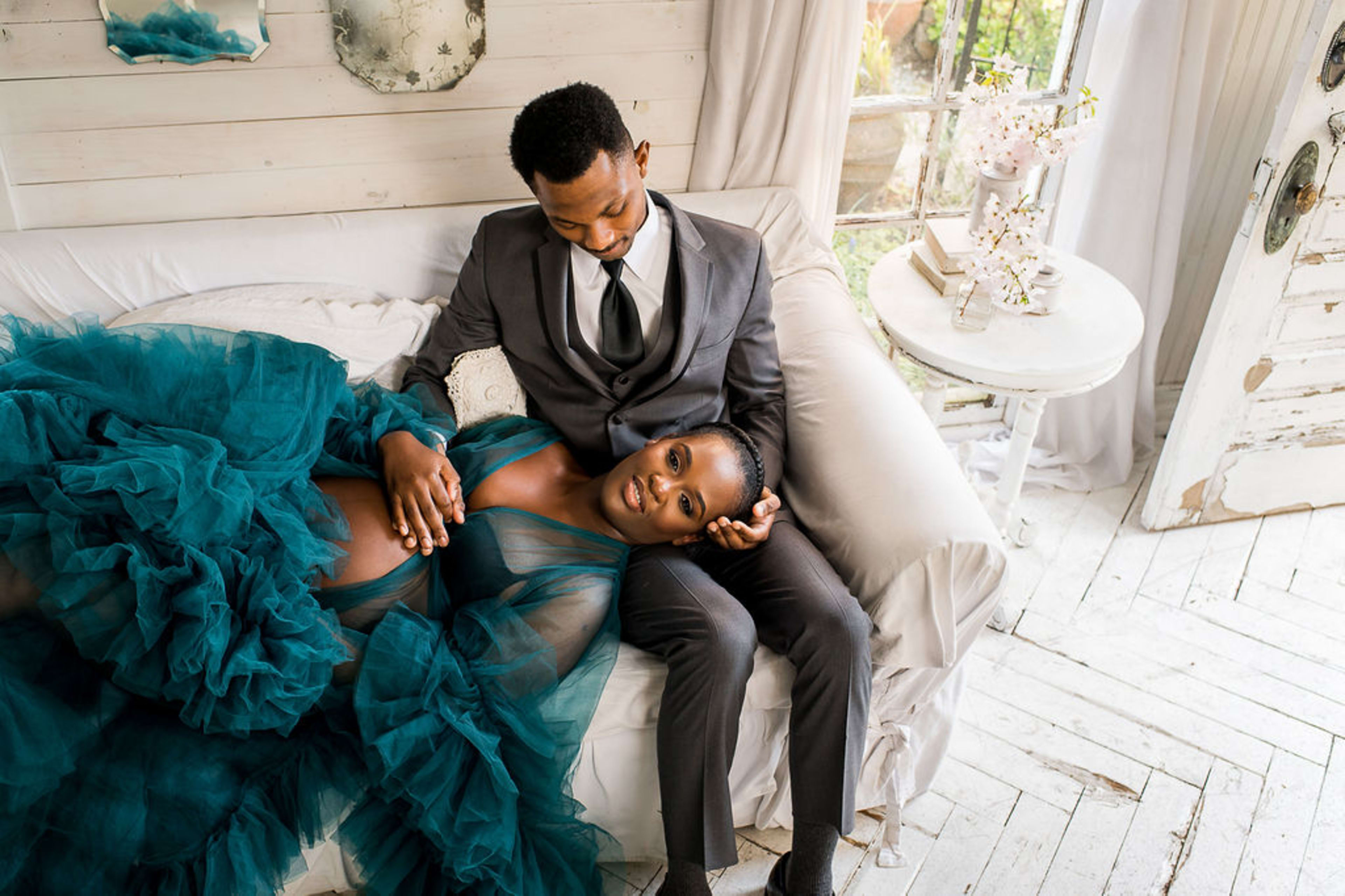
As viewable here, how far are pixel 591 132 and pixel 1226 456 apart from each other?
5.81ft

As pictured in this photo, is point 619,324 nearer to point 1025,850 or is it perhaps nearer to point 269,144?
point 269,144

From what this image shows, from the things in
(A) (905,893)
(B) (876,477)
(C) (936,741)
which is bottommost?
(A) (905,893)

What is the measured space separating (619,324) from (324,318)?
557 millimetres

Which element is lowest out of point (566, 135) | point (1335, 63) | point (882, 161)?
point (882, 161)

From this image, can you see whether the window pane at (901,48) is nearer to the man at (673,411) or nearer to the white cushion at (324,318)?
the man at (673,411)

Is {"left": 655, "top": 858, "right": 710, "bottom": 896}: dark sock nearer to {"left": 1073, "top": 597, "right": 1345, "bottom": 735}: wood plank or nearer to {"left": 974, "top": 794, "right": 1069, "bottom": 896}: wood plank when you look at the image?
{"left": 974, "top": 794, "right": 1069, "bottom": 896}: wood plank

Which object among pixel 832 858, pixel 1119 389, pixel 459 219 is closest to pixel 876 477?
pixel 832 858

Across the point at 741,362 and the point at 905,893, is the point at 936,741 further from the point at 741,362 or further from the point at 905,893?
the point at 741,362

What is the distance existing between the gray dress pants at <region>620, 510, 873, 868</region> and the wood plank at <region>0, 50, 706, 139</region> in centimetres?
110

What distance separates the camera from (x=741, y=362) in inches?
75.2

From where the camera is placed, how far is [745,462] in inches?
64.1

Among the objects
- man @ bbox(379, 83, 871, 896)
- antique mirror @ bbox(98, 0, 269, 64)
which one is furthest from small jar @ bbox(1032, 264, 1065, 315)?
antique mirror @ bbox(98, 0, 269, 64)

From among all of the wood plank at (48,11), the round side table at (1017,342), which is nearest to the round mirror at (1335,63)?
the round side table at (1017,342)

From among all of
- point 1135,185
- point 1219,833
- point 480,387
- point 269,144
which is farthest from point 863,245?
point 1219,833
